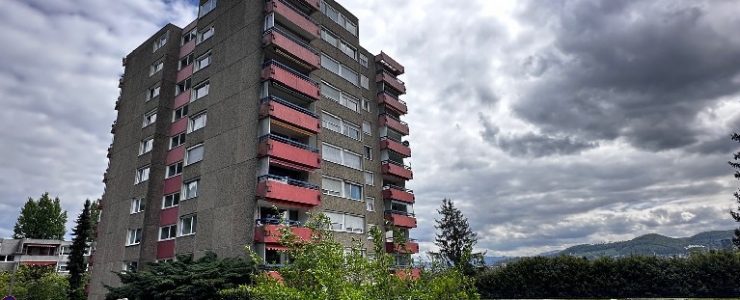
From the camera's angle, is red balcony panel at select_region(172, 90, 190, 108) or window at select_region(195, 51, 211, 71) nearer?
window at select_region(195, 51, 211, 71)

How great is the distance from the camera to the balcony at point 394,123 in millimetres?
46750

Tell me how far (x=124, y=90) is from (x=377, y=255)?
4436cm

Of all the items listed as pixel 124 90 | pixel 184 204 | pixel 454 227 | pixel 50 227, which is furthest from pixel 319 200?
pixel 50 227

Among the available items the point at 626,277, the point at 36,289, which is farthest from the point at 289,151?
the point at 36,289

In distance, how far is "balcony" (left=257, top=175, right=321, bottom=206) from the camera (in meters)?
28.4

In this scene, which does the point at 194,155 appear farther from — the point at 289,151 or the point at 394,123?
the point at 394,123

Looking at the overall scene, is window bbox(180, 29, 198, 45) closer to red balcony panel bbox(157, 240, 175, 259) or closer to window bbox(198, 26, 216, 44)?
window bbox(198, 26, 216, 44)

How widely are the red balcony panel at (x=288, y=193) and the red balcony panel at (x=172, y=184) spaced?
9581mm

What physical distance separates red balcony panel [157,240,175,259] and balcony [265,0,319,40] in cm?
1866

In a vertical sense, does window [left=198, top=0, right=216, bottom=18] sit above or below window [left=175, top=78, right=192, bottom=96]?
above

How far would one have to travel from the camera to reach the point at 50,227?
90125 mm

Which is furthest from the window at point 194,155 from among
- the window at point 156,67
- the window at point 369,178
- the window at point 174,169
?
the window at point 369,178

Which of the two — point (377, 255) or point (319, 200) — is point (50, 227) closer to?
point (319, 200)

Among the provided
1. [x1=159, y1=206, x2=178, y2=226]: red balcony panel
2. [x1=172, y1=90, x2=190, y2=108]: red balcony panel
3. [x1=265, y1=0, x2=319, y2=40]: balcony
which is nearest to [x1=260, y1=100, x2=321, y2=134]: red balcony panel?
[x1=265, y1=0, x2=319, y2=40]: balcony
